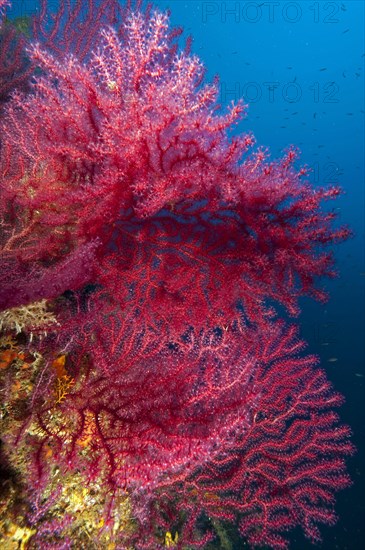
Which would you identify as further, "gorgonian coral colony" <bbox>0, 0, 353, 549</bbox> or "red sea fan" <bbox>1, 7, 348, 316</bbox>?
"red sea fan" <bbox>1, 7, 348, 316</bbox>

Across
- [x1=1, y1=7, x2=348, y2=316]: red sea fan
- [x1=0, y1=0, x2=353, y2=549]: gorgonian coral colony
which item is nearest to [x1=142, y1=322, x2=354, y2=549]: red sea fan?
[x1=0, y1=0, x2=353, y2=549]: gorgonian coral colony

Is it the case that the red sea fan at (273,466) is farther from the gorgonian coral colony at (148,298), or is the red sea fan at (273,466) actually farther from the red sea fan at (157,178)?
the red sea fan at (157,178)

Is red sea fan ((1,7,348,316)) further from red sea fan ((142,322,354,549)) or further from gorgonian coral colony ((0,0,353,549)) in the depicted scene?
red sea fan ((142,322,354,549))

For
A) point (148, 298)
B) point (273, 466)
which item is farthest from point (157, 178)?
point (273, 466)

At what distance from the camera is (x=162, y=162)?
10.5 ft

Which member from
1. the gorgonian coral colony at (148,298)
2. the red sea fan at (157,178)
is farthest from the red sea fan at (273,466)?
the red sea fan at (157,178)

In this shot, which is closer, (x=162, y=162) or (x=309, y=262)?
(x=162, y=162)

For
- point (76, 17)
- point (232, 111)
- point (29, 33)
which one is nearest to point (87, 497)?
point (232, 111)

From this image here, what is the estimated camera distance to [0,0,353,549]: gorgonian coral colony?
244 centimetres

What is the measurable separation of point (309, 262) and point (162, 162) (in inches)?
81.6

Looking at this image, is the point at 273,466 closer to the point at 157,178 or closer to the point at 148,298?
the point at 148,298

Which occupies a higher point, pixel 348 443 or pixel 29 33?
pixel 29 33

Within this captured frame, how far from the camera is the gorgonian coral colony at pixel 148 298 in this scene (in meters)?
2.44

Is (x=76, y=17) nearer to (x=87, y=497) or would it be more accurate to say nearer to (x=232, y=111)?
(x=232, y=111)
